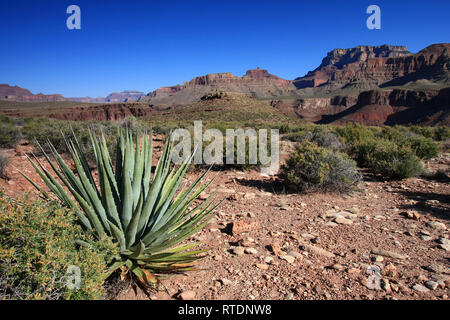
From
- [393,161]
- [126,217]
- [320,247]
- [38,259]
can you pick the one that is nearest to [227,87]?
[393,161]

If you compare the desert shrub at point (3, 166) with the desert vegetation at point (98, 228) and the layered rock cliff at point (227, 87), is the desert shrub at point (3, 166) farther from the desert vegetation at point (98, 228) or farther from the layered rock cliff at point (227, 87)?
the layered rock cliff at point (227, 87)

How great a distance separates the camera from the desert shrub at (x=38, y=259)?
62.7 inches

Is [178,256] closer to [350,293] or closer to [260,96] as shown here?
[350,293]

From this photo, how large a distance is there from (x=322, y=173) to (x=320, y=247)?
2357 mm

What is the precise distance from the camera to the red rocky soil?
2.44 m

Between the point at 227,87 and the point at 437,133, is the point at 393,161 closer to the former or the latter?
the point at 437,133

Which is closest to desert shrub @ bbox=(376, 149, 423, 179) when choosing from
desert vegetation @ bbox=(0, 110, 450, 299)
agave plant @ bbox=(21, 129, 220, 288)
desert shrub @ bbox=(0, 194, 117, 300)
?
desert vegetation @ bbox=(0, 110, 450, 299)

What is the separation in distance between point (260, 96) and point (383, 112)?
5309 centimetres

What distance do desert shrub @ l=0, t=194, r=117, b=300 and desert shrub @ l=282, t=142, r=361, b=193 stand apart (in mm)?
4400

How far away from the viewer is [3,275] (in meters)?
1.61

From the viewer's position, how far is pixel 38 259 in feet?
5.58

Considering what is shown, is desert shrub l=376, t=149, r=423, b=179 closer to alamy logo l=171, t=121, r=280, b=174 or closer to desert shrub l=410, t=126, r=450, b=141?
alamy logo l=171, t=121, r=280, b=174

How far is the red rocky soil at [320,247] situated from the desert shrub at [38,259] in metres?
0.55

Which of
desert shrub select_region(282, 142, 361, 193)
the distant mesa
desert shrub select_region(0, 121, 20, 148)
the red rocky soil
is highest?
the distant mesa
